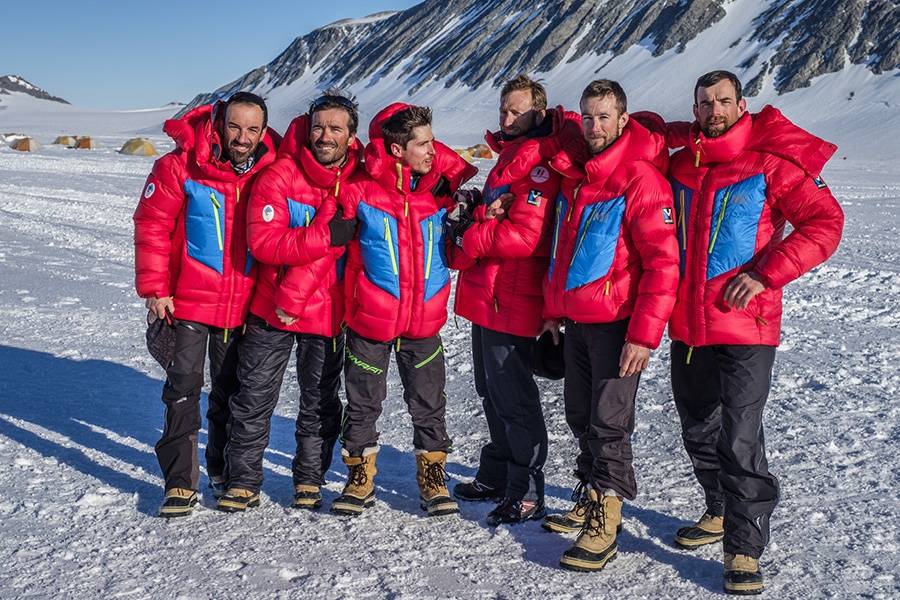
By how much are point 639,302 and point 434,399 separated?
3.41ft

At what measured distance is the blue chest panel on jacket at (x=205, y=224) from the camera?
133 inches

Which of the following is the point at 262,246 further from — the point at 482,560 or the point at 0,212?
the point at 0,212

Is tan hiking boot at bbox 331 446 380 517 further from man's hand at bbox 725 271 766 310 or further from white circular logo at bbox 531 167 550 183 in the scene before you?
man's hand at bbox 725 271 766 310

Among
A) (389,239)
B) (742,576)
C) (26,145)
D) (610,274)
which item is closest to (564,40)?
(26,145)

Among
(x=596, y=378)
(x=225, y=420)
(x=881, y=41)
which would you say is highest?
(x=881, y=41)


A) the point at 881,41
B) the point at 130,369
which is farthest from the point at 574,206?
the point at 881,41

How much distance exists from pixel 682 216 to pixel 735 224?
0.21 metres

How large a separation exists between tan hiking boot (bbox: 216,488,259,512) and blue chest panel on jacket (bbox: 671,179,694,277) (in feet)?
6.54

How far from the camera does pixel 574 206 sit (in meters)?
3.15

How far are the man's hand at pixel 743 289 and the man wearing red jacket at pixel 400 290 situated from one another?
119cm

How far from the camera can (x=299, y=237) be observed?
3.28 metres

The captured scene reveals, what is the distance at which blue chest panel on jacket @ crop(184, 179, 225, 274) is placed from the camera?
338cm

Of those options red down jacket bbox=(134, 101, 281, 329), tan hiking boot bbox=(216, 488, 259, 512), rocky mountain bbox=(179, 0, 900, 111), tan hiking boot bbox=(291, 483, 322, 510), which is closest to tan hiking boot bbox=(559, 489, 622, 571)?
tan hiking boot bbox=(291, 483, 322, 510)

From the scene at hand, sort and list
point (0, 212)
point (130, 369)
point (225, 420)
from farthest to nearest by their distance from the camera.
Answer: point (0, 212) < point (130, 369) < point (225, 420)
